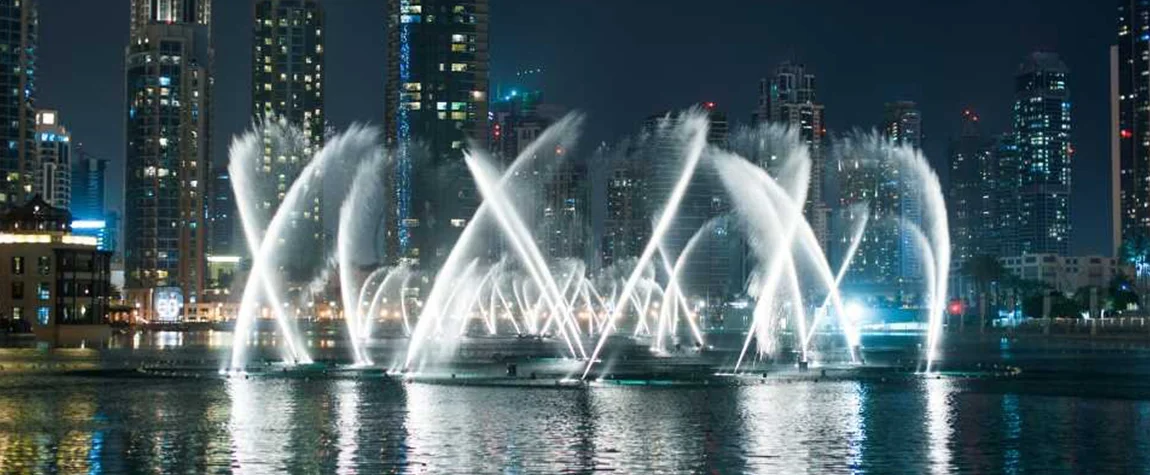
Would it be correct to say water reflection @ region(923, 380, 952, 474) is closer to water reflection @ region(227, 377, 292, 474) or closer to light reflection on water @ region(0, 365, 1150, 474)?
light reflection on water @ region(0, 365, 1150, 474)

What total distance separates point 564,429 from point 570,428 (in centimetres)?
39

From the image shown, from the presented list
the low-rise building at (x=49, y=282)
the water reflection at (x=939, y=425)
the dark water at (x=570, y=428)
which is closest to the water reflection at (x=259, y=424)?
the dark water at (x=570, y=428)

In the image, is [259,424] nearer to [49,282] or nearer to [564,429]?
[564,429]

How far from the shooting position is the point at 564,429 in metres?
47.5

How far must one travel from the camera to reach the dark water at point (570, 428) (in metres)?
38.5

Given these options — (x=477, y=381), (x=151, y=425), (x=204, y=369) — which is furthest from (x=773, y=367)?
(x=151, y=425)

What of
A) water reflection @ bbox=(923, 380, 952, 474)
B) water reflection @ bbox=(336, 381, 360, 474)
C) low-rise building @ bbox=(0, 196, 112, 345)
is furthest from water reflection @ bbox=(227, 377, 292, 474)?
low-rise building @ bbox=(0, 196, 112, 345)

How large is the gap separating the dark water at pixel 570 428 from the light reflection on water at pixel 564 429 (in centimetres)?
8

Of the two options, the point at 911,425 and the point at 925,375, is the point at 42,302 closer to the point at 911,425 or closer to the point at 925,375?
the point at 925,375

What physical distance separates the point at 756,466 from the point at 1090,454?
9387mm

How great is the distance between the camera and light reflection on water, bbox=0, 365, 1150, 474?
38.5 m

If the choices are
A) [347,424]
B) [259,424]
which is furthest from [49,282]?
[347,424]

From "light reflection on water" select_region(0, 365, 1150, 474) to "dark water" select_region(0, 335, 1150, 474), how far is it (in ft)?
0.25

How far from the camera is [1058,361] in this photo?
339 feet
